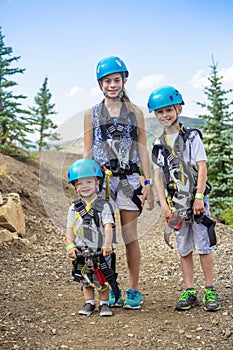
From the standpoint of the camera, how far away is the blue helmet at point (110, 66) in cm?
474

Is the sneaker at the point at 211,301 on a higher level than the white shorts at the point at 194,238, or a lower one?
Result: lower

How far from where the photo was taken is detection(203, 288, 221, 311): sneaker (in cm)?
478

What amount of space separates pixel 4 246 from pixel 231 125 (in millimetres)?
8650

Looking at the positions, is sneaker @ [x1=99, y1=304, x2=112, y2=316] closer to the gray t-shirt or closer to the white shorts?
the gray t-shirt

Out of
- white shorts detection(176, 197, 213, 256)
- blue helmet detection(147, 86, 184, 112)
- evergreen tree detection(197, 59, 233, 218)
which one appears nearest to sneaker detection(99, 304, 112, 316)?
white shorts detection(176, 197, 213, 256)

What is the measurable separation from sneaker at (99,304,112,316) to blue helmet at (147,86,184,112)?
2.01 meters

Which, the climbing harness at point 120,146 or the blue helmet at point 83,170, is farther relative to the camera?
the climbing harness at point 120,146

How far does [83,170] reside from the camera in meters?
4.62

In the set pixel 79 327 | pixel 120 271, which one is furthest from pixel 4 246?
pixel 79 327

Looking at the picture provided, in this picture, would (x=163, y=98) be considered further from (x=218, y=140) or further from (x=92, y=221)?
(x=218, y=140)

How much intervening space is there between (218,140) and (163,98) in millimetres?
9849

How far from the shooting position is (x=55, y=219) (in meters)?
7.31

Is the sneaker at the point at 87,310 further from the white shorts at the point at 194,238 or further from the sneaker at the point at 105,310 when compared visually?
the white shorts at the point at 194,238

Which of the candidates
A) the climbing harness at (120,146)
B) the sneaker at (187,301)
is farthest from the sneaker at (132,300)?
the climbing harness at (120,146)
